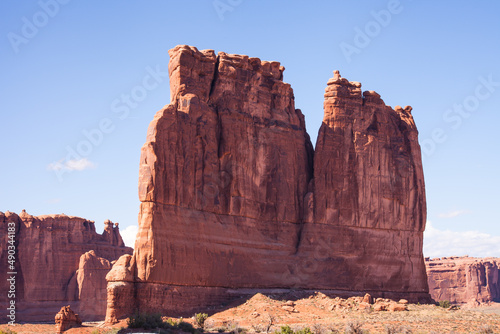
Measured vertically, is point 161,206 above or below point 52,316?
above

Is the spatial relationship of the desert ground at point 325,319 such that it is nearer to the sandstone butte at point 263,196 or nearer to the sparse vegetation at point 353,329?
the sparse vegetation at point 353,329

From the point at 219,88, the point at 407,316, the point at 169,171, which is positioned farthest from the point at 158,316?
the point at 219,88

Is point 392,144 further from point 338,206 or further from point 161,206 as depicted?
point 161,206

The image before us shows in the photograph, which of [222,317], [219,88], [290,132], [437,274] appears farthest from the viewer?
[437,274]

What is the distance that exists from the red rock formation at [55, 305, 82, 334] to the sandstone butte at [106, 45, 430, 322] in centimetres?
232

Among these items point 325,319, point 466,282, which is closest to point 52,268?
point 325,319

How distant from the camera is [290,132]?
48.3 m

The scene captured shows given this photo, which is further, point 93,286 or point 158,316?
point 93,286

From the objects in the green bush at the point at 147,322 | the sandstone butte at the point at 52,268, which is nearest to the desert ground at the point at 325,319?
the green bush at the point at 147,322

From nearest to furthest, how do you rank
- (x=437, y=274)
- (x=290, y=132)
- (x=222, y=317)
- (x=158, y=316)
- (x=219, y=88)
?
1. (x=158, y=316)
2. (x=222, y=317)
3. (x=219, y=88)
4. (x=290, y=132)
5. (x=437, y=274)

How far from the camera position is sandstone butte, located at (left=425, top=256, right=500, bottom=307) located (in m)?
93.1

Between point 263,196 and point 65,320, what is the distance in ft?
52.3

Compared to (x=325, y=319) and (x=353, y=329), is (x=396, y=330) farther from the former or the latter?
(x=325, y=319)

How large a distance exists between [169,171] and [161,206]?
216cm
